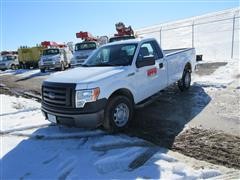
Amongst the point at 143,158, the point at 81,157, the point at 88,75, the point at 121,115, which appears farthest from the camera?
the point at 121,115

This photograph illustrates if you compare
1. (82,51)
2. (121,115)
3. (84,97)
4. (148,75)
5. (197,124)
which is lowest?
(197,124)

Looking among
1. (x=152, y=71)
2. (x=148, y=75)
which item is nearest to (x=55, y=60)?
(x=152, y=71)

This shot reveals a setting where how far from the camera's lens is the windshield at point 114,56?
6.54 metres

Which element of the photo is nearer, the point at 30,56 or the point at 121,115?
the point at 121,115

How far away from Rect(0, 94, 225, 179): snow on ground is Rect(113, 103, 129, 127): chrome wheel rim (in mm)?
305

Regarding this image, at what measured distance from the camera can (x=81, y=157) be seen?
479 centimetres

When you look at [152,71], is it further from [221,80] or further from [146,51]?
[221,80]

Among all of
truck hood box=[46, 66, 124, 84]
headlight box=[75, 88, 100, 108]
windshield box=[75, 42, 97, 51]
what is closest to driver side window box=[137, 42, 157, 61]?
truck hood box=[46, 66, 124, 84]

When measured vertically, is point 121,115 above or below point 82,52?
below

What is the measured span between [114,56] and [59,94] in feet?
6.36

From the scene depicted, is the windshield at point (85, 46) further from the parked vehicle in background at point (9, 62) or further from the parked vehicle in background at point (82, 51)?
the parked vehicle in background at point (9, 62)

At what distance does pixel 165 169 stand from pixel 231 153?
1.27 meters

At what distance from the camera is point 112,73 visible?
18.9 feet

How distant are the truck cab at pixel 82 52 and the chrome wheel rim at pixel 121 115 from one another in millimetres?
15610
